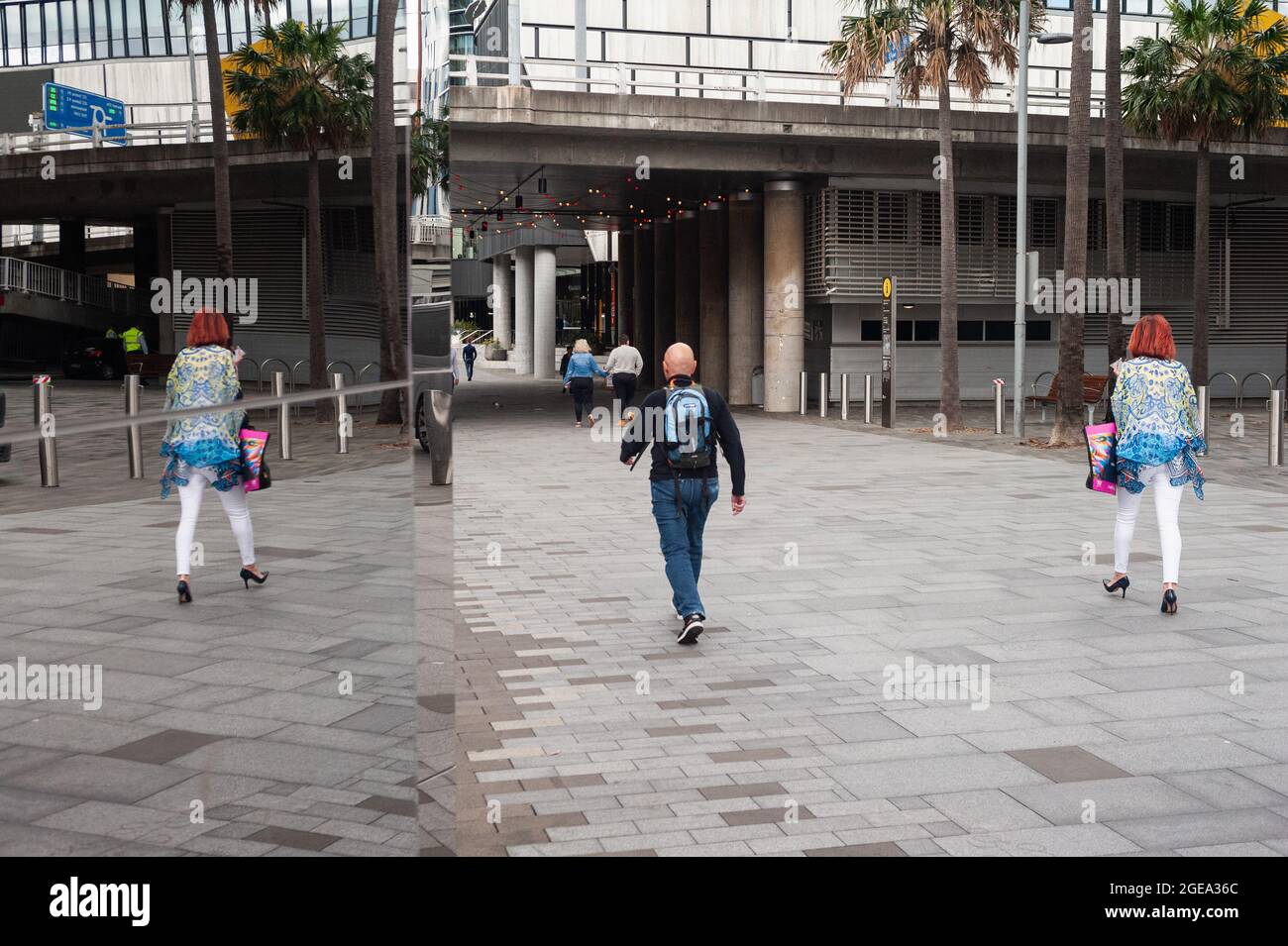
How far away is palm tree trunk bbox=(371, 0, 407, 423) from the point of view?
158cm

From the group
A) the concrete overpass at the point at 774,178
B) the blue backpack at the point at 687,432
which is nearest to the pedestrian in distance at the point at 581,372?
the concrete overpass at the point at 774,178

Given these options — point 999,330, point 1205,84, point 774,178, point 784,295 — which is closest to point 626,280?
point 999,330

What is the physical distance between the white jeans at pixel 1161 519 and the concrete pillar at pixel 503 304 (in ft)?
182

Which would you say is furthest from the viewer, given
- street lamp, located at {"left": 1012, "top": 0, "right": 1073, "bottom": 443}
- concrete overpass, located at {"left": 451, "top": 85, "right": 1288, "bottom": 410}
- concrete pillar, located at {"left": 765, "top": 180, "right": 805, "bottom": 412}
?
concrete pillar, located at {"left": 765, "top": 180, "right": 805, "bottom": 412}

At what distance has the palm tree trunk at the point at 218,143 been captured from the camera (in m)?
1.36

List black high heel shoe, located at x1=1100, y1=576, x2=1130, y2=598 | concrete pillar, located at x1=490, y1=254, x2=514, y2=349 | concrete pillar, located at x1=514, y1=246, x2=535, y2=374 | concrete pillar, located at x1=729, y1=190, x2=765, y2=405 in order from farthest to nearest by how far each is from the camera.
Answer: concrete pillar, located at x1=490, y1=254, x2=514, y2=349 < concrete pillar, located at x1=514, y1=246, x2=535, y2=374 < concrete pillar, located at x1=729, y1=190, x2=765, y2=405 < black high heel shoe, located at x1=1100, y1=576, x2=1130, y2=598

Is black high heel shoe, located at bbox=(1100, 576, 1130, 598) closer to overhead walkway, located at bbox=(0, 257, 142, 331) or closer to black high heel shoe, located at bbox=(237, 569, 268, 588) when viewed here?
black high heel shoe, located at bbox=(237, 569, 268, 588)

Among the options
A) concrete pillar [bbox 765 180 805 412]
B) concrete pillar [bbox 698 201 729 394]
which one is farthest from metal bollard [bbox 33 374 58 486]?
concrete pillar [bbox 698 201 729 394]

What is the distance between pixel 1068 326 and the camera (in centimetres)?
2062

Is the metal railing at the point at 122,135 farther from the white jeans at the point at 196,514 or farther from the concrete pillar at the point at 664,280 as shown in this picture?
the concrete pillar at the point at 664,280

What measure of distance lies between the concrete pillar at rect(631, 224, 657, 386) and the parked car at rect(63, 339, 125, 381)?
135ft

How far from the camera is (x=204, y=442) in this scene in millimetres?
1346
